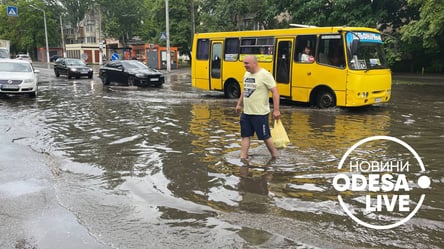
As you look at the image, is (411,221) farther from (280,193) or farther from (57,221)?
(57,221)

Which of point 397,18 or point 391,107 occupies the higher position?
point 397,18

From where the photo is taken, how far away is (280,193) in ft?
18.4

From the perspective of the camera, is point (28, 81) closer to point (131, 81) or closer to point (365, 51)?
point (131, 81)

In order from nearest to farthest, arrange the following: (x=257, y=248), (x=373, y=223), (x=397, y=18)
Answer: (x=257, y=248)
(x=373, y=223)
(x=397, y=18)

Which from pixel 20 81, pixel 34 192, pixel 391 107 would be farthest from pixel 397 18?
pixel 34 192

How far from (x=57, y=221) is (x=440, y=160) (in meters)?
5.98

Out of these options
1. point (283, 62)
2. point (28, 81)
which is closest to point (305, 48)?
point (283, 62)

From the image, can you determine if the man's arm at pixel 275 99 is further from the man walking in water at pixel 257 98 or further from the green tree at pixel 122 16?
the green tree at pixel 122 16

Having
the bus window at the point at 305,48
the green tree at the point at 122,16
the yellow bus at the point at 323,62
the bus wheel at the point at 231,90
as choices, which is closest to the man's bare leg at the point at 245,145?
the yellow bus at the point at 323,62

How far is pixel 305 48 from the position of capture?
553 inches

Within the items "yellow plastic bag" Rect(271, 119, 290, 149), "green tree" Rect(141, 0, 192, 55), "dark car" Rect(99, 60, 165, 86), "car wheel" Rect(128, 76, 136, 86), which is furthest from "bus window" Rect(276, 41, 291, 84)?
"green tree" Rect(141, 0, 192, 55)

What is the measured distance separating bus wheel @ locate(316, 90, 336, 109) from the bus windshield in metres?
1.17

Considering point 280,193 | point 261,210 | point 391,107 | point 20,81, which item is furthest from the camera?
point 20,81

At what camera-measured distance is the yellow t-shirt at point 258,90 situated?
6.79 meters
